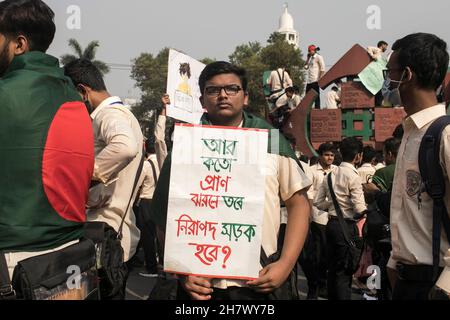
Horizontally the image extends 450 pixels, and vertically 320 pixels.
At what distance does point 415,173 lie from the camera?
8.36 ft

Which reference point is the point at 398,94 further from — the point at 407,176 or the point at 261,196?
the point at 261,196

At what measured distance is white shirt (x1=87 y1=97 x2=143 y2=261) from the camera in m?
3.27

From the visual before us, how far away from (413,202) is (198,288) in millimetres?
964

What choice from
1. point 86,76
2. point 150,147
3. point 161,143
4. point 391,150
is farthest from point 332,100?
point 86,76

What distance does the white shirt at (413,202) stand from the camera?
2480 millimetres

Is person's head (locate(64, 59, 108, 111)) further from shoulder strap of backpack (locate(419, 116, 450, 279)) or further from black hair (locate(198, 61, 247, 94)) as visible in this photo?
shoulder strap of backpack (locate(419, 116, 450, 279))

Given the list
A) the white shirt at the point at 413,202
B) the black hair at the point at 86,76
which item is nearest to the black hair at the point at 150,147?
the black hair at the point at 86,76

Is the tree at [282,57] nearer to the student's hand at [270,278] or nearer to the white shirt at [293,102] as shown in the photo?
the white shirt at [293,102]

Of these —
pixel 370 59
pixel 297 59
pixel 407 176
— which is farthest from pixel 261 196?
pixel 297 59

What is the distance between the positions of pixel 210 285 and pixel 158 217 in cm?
39

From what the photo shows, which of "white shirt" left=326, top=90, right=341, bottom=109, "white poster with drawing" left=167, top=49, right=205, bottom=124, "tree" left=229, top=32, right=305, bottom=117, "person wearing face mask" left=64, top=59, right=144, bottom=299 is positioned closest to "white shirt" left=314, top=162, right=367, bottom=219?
"white poster with drawing" left=167, top=49, right=205, bottom=124

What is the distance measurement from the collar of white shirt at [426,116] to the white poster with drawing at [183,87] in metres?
3.79

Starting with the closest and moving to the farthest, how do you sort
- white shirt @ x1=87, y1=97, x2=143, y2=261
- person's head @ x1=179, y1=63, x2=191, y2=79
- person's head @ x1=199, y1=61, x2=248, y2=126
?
1. person's head @ x1=199, y1=61, x2=248, y2=126
2. white shirt @ x1=87, y1=97, x2=143, y2=261
3. person's head @ x1=179, y1=63, x2=191, y2=79

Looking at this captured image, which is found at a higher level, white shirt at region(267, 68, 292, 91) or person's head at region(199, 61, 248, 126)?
white shirt at region(267, 68, 292, 91)
